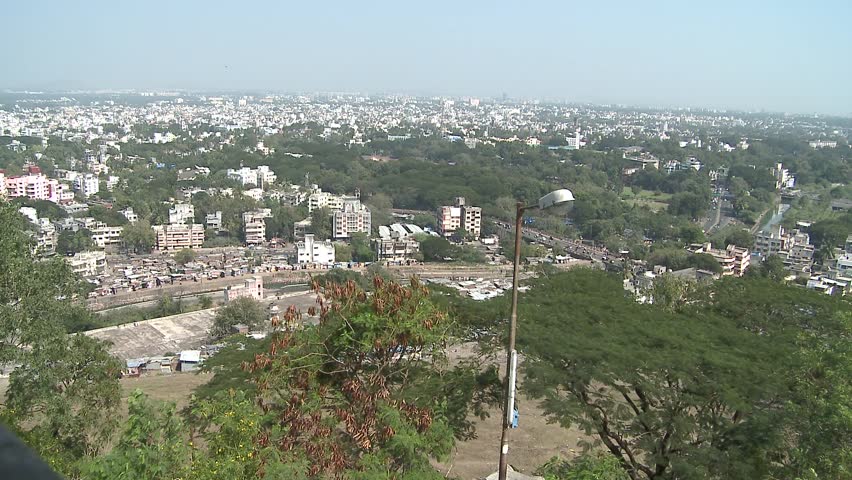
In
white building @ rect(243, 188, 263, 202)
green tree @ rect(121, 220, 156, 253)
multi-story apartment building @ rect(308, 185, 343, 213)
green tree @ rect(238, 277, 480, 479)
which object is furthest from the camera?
white building @ rect(243, 188, 263, 202)

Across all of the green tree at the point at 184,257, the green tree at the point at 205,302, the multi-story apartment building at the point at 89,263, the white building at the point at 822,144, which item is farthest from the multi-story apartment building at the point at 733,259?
the white building at the point at 822,144

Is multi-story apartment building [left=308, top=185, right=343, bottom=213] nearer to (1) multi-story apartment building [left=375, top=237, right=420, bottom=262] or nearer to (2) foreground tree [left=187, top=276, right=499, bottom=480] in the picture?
(1) multi-story apartment building [left=375, top=237, right=420, bottom=262]

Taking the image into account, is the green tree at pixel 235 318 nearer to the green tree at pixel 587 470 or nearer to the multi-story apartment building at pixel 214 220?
the green tree at pixel 587 470

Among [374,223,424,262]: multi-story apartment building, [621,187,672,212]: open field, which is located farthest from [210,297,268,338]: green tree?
[621,187,672,212]: open field

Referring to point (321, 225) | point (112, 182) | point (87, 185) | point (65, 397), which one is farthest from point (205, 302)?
point (112, 182)

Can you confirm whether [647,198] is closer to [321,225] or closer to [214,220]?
[321,225]

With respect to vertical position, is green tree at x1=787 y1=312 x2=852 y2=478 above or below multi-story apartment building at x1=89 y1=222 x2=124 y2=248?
above

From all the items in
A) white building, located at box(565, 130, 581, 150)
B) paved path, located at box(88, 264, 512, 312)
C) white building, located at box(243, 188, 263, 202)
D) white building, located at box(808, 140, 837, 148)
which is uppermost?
white building, located at box(808, 140, 837, 148)
